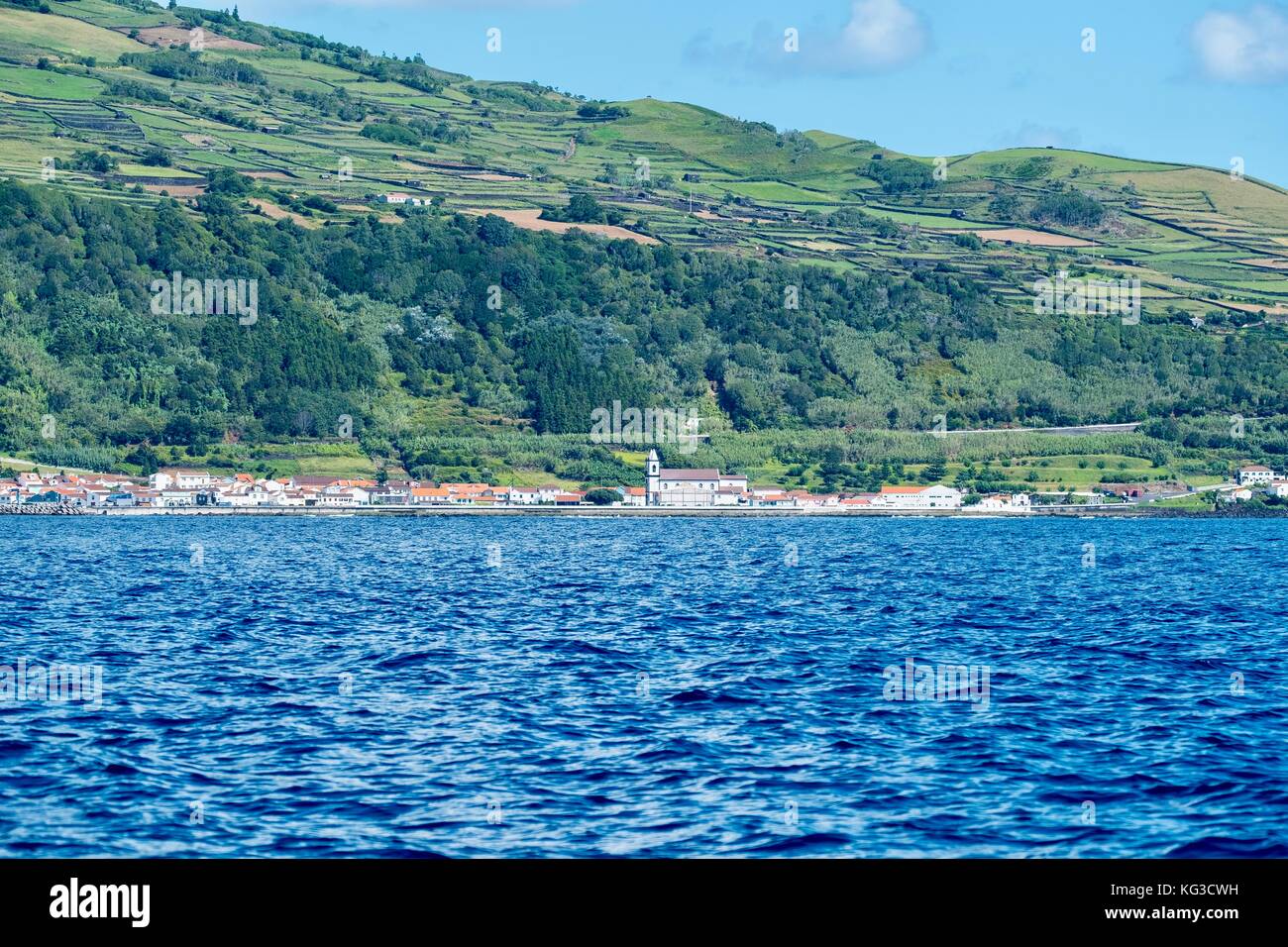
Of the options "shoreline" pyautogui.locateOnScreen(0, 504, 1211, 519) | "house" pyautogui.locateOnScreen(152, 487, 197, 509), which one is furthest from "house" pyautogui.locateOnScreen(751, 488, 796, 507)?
"house" pyautogui.locateOnScreen(152, 487, 197, 509)

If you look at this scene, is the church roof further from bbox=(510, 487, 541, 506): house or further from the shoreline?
bbox=(510, 487, 541, 506): house

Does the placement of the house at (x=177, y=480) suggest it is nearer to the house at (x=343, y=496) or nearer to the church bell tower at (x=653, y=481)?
the house at (x=343, y=496)

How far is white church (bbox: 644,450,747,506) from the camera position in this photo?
171 metres

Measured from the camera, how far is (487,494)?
543 ft

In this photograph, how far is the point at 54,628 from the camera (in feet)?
152

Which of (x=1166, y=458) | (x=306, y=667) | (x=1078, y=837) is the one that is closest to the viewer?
(x=1078, y=837)

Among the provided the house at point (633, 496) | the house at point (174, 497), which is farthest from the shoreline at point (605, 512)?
the house at point (633, 496)

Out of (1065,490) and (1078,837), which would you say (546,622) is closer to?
(1078,837)

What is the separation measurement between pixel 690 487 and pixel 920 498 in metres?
24.9
